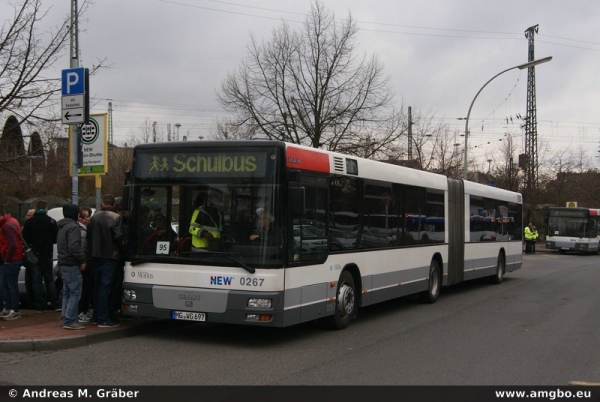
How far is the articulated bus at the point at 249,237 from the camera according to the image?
27.7 feet

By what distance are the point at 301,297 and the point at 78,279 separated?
3.20 metres

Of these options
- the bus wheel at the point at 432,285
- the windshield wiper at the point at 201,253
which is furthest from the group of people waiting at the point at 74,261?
the bus wheel at the point at 432,285

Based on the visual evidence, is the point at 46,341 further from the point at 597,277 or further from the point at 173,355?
the point at 597,277

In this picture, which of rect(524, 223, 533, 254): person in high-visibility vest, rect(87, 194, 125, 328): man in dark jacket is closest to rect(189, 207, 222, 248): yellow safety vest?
rect(87, 194, 125, 328): man in dark jacket

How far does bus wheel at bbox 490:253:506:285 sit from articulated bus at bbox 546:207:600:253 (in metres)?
21.7

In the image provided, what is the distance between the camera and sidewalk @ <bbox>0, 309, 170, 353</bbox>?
26.5ft

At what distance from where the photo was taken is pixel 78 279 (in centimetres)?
907

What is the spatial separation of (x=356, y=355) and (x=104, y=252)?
3900 millimetres

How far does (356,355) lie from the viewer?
8289 mm

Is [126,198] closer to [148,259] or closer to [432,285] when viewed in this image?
[148,259]

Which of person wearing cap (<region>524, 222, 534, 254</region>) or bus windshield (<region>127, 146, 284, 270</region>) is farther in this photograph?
person wearing cap (<region>524, 222, 534, 254</region>)

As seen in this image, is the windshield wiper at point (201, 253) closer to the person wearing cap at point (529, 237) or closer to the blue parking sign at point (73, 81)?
the blue parking sign at point (73, 81)

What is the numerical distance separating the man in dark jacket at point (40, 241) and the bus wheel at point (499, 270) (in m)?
13.1

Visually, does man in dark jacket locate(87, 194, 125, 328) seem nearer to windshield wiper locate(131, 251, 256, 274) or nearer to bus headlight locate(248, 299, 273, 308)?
windshield wiper locate(131, 251, 256, 274)
